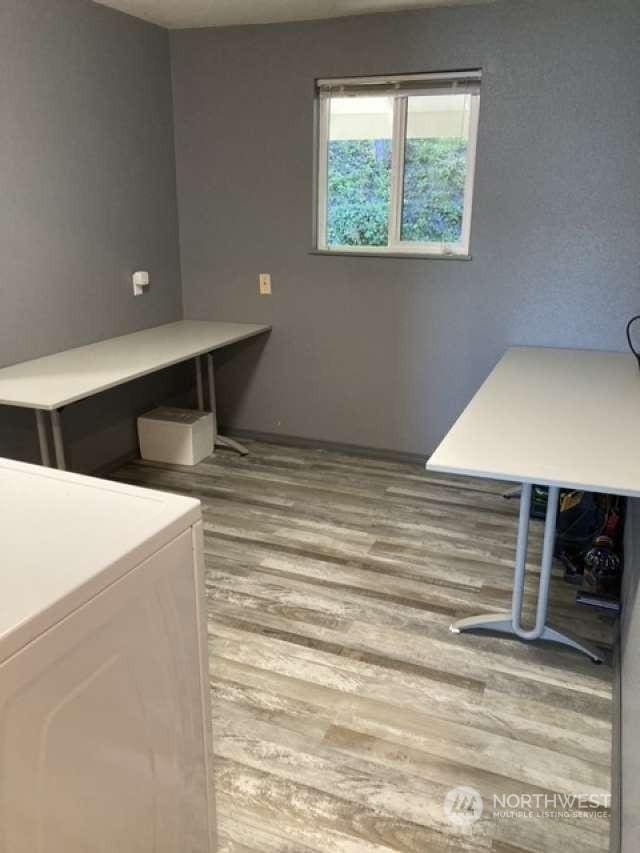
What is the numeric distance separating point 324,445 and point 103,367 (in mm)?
1578

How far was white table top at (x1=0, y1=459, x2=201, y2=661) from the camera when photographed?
0.85 m

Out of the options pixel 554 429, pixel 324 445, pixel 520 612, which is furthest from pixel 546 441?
pixel 324 445

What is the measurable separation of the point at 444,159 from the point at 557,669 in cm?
255

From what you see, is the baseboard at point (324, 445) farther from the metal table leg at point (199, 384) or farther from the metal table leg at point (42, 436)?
the metal table leg at point (42, 436)

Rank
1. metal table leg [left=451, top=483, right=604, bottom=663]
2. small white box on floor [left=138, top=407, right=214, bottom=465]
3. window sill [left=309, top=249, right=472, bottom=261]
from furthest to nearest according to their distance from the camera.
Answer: small white box on floor [left=138, top=407, right=214, bottom=465], window sill [left=309, top=249, right=472, bottom=261], metal table leg [left=451, top=483, right=604, bottom=663]

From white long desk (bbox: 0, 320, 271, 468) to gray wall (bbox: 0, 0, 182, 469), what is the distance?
138 mm

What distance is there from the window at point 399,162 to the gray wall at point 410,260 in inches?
3.6

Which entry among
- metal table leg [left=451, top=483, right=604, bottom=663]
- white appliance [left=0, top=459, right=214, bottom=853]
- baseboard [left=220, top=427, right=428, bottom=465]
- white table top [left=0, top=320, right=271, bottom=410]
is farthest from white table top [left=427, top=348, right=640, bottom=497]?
white table top [left=0, top=320, right=271, bottom=410]

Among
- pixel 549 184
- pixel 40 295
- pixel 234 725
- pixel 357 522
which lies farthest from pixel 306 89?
pixel 234 725

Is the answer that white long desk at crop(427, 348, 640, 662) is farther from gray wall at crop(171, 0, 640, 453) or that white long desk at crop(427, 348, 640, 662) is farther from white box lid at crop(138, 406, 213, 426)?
white box lid at crop(138, 406, 213, 426)

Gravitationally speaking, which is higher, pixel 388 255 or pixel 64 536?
pixel 388 255

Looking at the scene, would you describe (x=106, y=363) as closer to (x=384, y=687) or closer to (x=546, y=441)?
(x=384, y=687)

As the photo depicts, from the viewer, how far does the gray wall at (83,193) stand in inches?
113

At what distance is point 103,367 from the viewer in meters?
2.92
